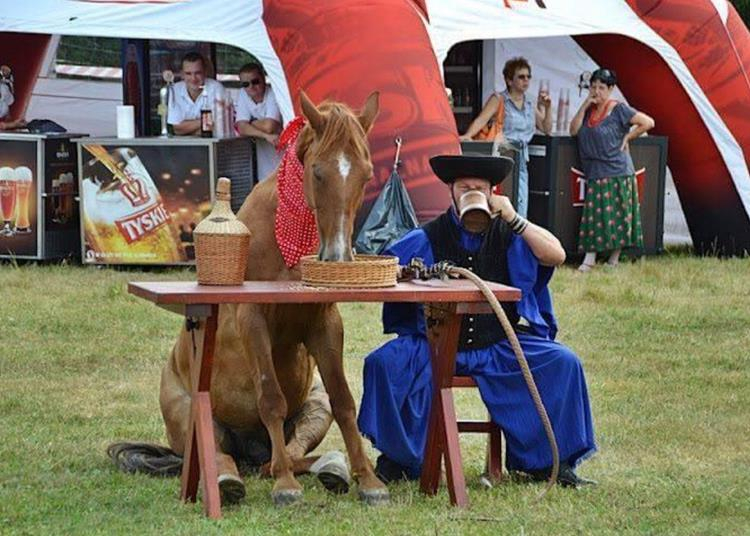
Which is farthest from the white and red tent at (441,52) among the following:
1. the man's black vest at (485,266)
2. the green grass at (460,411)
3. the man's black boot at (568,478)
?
the man's black boot at (568,478)

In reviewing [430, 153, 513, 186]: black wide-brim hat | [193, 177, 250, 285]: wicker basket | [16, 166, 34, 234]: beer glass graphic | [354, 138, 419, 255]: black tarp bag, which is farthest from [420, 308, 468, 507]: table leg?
[16, 166, 34, 234]: beer glass graphic

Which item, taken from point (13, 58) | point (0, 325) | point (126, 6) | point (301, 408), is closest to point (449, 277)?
point (301, 408)

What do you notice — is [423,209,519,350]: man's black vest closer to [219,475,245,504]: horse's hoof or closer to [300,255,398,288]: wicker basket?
[300,255,398,288]: wicker basket

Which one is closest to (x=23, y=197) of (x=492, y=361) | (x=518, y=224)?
(x=492, y=361)

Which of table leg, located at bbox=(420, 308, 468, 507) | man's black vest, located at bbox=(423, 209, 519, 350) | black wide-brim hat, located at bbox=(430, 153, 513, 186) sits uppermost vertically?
black wide-brim hat, located at bbox=(430, 153, 513, 186)

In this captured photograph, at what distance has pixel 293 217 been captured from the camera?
213 inches

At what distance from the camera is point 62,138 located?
41.6 feet

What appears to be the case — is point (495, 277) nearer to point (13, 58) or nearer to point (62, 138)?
point (62, 138)

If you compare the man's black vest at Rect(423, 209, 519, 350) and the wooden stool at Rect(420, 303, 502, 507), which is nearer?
the wooden stool at Rect(420, 303, 502, 507)

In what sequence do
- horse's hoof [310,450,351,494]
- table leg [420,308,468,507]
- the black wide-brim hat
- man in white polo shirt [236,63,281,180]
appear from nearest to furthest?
table leg [420,308,468,507]
horse's hoof [310,450,351,494]
the black wide-brim hat
man in white polo shirt [236,63,281,180]

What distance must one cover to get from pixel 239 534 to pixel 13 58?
11728 millimetres

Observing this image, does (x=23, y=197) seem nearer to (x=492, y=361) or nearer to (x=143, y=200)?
(x=143, y=200)

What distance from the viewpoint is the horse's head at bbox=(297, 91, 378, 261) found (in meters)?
5.03

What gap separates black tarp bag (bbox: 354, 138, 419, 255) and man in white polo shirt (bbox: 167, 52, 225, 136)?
1.82m
